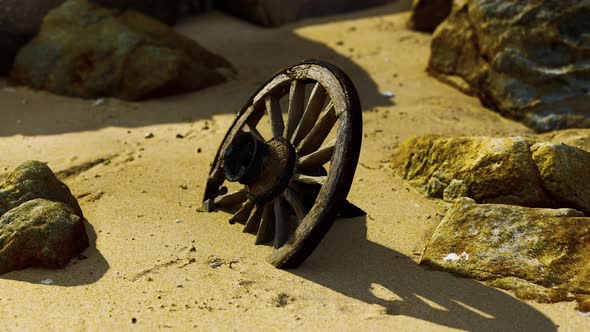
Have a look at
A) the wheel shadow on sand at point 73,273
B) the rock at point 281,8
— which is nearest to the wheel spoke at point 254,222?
the wheel shadow on sand at point 73,273

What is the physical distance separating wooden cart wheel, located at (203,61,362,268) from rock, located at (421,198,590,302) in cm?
75

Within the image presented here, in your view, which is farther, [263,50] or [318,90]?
[263,50]

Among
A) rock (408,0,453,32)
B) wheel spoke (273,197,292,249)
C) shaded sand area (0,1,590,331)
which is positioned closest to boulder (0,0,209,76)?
shaded sand area (0,1,590,331)

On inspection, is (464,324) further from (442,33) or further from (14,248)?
(442,33)

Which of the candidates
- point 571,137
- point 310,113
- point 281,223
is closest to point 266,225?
point 281,223

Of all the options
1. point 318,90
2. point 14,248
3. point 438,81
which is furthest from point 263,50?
point 14,248

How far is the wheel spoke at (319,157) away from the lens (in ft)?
13.3

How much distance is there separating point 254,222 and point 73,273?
1.10m

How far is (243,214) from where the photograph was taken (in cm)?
467

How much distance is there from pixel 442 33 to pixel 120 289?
16.3ft

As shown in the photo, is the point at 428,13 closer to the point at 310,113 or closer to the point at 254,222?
the point at 310,113

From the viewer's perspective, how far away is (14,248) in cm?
409

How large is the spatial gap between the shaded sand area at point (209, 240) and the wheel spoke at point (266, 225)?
0.37ft

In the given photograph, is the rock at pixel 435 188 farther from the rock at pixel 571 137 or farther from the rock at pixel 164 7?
the rock at pixel 164 7
